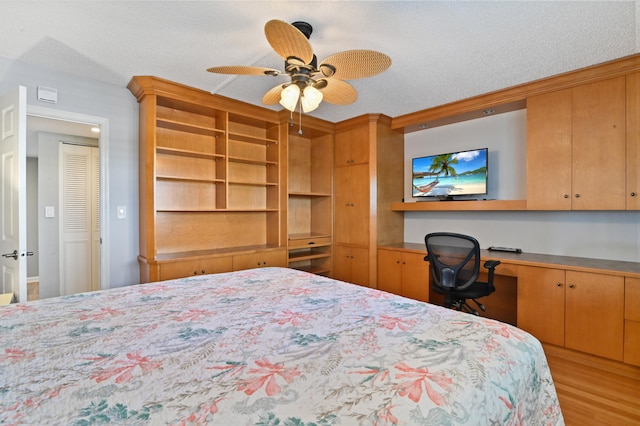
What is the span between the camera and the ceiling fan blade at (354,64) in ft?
5.25

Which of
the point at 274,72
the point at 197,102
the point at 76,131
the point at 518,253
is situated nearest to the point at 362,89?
the point at 274,72

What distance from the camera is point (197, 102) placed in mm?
2916

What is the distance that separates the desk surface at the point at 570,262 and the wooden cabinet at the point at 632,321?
3.4 inches

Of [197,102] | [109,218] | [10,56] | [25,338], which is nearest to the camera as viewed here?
[25,338]

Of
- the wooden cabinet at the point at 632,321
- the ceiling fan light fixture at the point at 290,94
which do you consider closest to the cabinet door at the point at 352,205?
the ceiling fan light fixture at the point at 290,94

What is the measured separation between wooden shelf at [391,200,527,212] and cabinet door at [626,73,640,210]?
0.70 m

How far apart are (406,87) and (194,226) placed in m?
2.57

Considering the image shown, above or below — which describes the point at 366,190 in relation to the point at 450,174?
below

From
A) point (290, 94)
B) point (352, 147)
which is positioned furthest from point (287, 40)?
point (352, 147)

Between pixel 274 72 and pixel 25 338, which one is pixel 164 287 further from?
pixel 274 72

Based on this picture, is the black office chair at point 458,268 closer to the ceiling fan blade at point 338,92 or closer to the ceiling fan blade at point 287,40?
the ceiling fan blade at point 338,92

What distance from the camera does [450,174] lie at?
3.41 meters

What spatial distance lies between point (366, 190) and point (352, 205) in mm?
295

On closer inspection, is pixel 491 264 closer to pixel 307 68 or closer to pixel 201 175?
pixel 307 68
